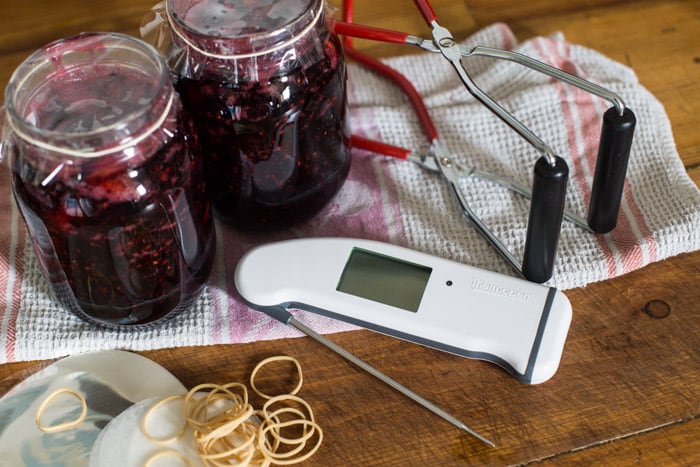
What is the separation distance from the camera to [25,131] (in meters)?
0.55

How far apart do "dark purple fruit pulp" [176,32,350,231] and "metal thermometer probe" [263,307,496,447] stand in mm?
86

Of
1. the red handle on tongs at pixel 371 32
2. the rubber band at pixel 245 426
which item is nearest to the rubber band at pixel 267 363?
the rubber band at pixel 245 426

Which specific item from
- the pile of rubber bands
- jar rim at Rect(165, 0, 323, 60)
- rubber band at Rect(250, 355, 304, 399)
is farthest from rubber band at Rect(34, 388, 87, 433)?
jar rim at Rect(165, 0, 323, 60)

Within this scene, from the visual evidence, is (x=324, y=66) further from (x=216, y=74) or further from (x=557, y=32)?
(x=557, y=32)

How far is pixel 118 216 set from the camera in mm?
579

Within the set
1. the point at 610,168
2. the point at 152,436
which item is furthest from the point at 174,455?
the point at 610,168

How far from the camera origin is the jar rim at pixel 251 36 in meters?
0.60

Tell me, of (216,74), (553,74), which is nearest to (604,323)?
(553,74)

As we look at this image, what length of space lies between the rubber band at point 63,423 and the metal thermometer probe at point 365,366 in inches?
5.7

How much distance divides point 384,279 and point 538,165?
147 mm

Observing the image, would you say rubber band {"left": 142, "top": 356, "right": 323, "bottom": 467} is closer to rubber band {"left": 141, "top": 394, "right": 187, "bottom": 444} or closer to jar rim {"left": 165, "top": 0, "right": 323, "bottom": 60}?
rubber band {"left": 141, "top": 394, "right": 187, "bottom": 444}

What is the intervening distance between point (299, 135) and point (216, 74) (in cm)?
8

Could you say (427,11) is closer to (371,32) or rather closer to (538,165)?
(371,32)

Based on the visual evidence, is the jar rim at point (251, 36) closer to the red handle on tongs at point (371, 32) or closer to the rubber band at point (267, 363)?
the red handle on tongs at point (371, 32)
